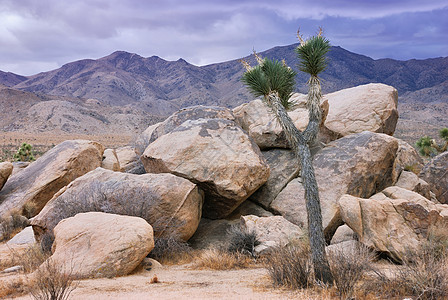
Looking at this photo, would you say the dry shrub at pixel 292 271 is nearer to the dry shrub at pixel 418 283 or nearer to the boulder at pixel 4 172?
the dry shrub at pixel 418 283

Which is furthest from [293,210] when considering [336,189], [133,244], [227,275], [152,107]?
[152,107]

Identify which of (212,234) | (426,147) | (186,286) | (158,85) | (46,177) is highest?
(158,85)

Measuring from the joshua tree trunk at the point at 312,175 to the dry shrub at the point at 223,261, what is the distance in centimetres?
217

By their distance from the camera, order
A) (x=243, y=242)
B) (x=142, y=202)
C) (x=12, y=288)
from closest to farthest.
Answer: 1. (x=12, y=288)
2. (x=243, y=242)
3. (x=142, y=202)

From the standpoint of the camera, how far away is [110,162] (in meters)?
14.9

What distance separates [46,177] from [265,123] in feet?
25.1

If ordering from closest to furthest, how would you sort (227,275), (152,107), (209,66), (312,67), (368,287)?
(368,287)
(227,275)
(312,67)
(152,107)
(209,66)

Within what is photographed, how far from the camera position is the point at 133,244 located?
7574 millimetres

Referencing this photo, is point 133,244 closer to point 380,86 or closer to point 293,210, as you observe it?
point 293,210

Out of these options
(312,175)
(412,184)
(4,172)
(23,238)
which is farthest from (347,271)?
(4,172)

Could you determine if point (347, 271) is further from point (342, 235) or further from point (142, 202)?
point (142, 202)

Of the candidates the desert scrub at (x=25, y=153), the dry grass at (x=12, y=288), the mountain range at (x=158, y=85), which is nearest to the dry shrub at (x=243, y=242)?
the dry grass at (x=12, y=288)

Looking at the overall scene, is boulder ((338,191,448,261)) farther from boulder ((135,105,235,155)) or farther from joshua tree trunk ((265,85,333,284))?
boulder ((135,105,235,155))

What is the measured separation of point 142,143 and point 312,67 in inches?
321
